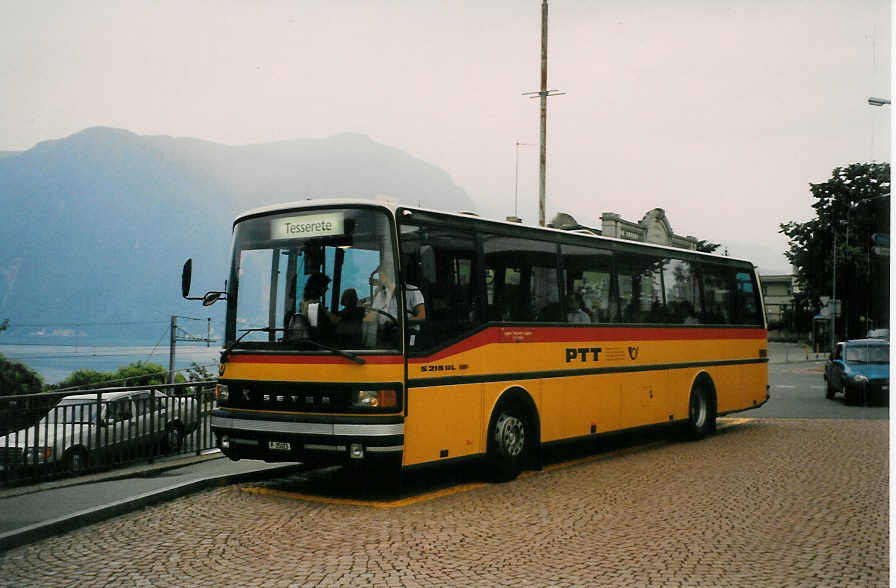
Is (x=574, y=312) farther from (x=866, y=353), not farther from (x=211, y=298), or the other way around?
(x=866, y=353)

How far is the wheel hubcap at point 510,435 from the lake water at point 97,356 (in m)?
54.5

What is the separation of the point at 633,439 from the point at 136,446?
7.93 meters

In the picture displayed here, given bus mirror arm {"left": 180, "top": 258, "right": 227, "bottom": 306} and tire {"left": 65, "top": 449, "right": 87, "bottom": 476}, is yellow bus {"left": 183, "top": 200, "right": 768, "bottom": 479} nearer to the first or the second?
bus mirror arm {"left": 180, "top": 258, "right": 227, "bottom": 306}

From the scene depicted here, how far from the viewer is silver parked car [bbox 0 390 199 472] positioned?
33.1ft

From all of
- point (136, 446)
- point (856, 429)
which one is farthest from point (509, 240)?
point (856, 429)

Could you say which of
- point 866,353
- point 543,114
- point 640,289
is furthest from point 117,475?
point 866,353

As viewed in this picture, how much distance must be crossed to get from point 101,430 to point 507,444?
5.03 metres

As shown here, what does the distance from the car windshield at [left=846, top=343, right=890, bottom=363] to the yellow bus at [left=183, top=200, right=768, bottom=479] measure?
13.4 metres

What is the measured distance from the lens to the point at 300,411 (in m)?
8.95

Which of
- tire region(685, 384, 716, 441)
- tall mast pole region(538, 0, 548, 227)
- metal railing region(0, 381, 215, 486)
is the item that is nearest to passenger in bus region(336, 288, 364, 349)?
metal railing region(0, 381, 215, 486)

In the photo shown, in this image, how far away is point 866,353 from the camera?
23.2m

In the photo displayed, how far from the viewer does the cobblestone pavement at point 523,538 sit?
20.2 ft

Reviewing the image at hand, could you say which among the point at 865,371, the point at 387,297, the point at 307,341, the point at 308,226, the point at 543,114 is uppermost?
the point at 543,114

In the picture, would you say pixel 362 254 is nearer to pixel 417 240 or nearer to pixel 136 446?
pixel 417 240
